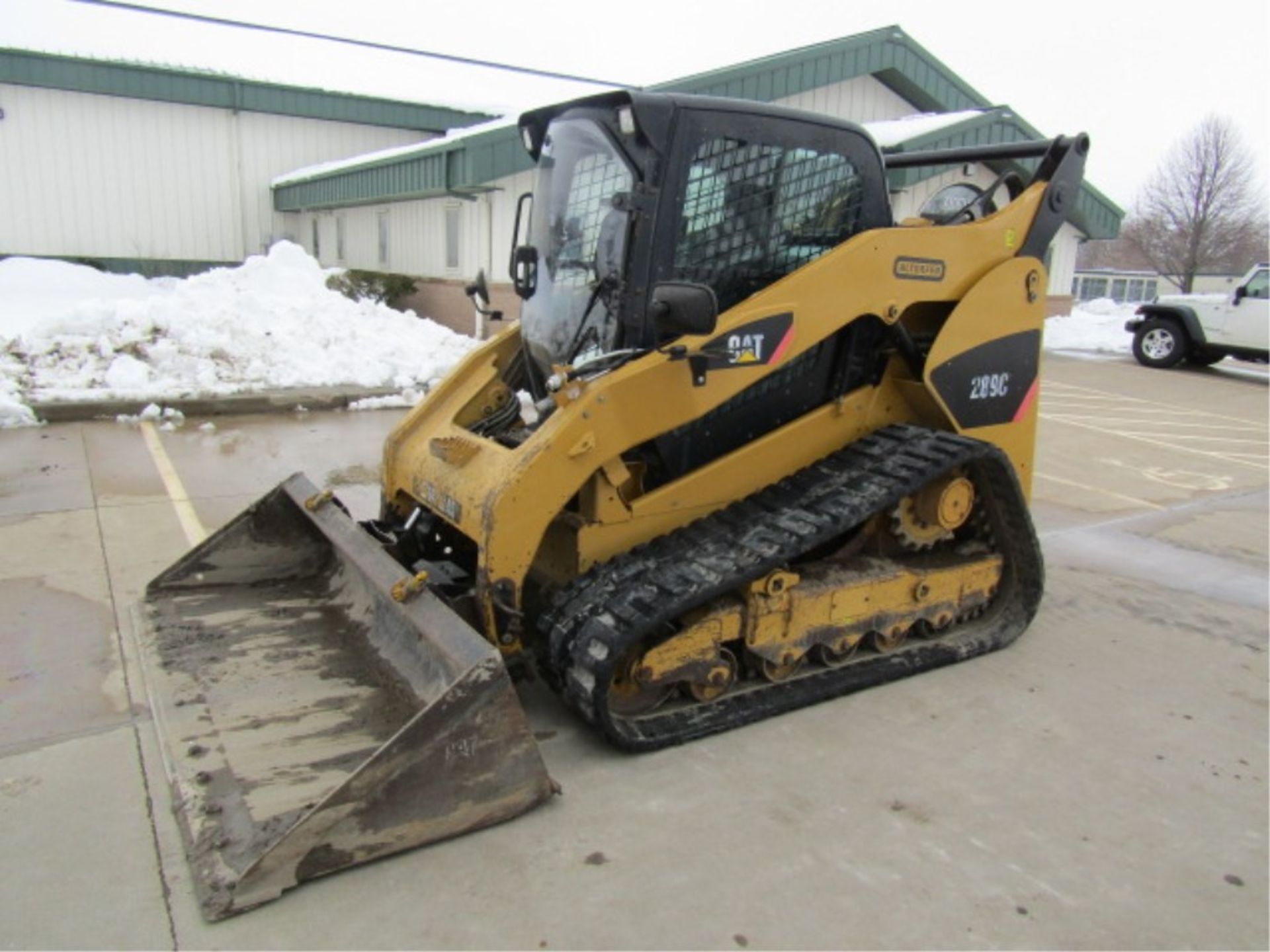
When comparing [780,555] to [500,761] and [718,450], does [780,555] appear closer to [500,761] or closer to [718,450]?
[718,450]

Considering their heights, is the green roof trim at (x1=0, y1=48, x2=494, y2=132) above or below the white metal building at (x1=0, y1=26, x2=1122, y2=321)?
above

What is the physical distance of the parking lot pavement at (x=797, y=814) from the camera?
2707mm

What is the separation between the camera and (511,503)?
352cm

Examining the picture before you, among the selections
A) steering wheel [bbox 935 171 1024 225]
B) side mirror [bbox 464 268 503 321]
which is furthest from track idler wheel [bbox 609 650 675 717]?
steering wheel [bbox 935 171 1024 225]

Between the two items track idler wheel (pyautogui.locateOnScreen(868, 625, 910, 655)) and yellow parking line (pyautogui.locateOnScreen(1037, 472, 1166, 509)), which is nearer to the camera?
track idler wheel (pyautogui.locateOnScreen(868, 625, 910, 655))

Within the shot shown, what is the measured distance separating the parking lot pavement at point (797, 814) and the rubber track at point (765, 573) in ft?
0.35

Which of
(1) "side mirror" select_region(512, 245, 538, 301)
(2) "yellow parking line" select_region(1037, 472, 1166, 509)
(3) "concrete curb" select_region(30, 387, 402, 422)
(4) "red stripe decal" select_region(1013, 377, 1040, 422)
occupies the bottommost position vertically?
(2) "yellow parking line" select_region(1037, 472, 1166, 509)

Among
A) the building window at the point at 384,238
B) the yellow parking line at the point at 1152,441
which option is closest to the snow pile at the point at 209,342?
the building window at the point at 384,238

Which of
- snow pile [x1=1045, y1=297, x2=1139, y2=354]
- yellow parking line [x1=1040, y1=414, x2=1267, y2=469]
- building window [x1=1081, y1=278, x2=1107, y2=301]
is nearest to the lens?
yellow parking line [x1=1040, y1=414, x2=1267, y2=469]

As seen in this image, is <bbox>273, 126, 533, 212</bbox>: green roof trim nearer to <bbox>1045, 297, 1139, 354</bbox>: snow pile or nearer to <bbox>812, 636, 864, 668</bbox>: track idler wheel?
<bbox>812, 636, 864, 668</bbox>: track idler wheel

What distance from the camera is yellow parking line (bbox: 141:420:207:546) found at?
6016 mm

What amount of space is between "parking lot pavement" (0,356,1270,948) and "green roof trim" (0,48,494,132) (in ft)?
58.3

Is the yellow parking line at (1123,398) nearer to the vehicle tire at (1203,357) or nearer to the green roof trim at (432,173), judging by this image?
the vehicle tire at (1203,357)

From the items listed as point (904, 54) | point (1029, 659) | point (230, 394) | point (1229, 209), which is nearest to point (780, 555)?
point (1029, 659)
